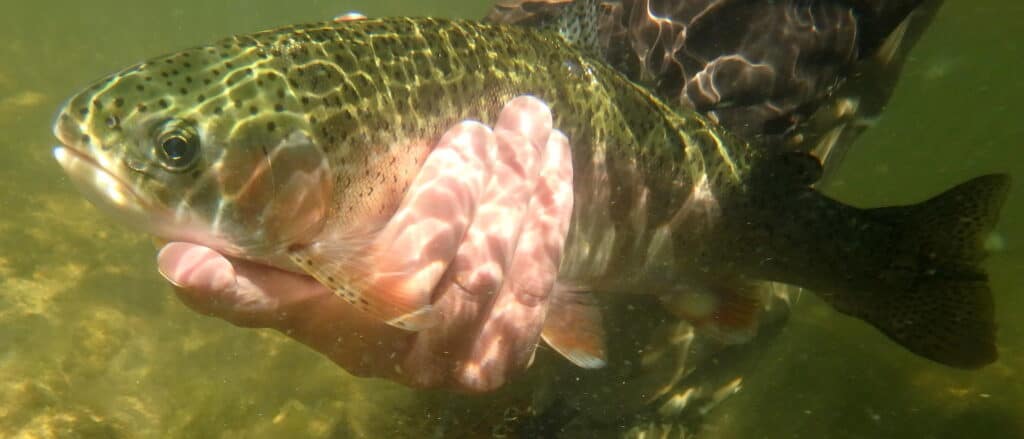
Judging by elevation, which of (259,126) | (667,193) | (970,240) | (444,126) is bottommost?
(970,240)

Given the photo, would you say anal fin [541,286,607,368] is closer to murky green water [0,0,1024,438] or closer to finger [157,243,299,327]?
finger [157,243,299,327]

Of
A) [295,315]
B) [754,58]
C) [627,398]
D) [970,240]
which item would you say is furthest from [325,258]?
[970,240]

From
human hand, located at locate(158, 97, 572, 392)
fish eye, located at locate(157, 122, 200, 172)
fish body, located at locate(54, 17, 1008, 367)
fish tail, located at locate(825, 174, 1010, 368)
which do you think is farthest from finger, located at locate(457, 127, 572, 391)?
fish tail, located at locate(825, 174, 1010, 368)

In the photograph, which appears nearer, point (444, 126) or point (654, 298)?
point (444, 126)

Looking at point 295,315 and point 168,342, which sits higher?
point 295,315

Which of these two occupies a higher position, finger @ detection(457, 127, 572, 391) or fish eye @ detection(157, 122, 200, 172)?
fish eye @ detection(157, 122, 200, 172)

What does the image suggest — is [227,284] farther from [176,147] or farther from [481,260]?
[481,260]

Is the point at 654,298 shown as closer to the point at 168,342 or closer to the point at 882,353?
the point at 882,353
